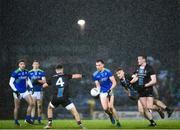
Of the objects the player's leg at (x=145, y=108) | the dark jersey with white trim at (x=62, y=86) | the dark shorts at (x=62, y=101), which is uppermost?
the dark jersey with white trim at (x=62, y=86)

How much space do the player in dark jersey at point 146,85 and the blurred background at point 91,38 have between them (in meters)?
7.26

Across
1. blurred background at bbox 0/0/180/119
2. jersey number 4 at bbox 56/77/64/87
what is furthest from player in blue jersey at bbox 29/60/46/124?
blurred background at bbox 0/0/180/119

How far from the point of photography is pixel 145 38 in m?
21.8

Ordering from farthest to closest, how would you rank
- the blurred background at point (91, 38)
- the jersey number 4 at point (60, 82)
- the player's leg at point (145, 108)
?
the blurred background at point (91, 38), the player's leg at point (145, 108), the jersey number 4 at point (60, 82)

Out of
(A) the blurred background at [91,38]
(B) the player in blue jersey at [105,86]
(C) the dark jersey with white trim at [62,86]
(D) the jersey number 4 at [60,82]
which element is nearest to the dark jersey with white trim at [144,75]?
(B) the player in blue jersey at [105,86]

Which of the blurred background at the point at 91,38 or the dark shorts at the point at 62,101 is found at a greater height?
the blurred background at the point at 91,38

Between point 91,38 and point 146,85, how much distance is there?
1027cm

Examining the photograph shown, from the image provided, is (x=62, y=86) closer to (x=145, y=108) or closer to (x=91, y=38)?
A: (x=145, y=108)

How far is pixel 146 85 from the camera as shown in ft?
38.9

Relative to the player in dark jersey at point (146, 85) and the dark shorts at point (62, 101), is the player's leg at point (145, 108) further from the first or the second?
the dark shorts at point (62, 101)

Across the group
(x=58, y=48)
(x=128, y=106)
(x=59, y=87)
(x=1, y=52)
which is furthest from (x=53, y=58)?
(x=59, y=87)

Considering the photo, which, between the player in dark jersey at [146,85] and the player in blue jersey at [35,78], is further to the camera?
the player in blue jersey at [35,78]

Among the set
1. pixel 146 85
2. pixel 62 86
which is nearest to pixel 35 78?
pixel 62 86

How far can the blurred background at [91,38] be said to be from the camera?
20.1m
